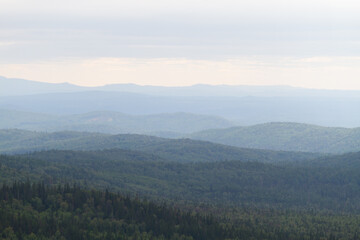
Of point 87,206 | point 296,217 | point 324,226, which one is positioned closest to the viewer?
point 87,206

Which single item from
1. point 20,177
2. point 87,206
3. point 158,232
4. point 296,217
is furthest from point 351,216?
point 20,177

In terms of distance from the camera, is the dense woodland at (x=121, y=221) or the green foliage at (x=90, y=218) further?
the dense woodland at (x=121, y=221)

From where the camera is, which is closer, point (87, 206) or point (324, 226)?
point (87, 206)

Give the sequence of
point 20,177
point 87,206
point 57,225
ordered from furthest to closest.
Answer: point 20,177
point 87,206
point 57,225

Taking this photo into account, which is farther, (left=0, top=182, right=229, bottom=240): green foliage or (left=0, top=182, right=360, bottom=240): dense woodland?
(left=0, top=182, right=360, bottom=240): dense woodland

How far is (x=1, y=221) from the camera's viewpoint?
4582 inches

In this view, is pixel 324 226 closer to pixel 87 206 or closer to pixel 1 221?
pixel 87 206

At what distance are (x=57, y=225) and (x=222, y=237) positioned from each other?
1481 inches

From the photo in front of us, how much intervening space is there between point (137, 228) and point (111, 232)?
976cm

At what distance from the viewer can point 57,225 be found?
124 metres

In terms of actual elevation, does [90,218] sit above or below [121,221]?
above

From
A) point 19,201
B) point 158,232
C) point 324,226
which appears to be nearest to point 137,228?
point 158,232

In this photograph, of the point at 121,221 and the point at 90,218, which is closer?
the point at 90,218

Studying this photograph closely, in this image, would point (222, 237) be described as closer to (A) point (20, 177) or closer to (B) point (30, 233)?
(B) point (30, 233)
